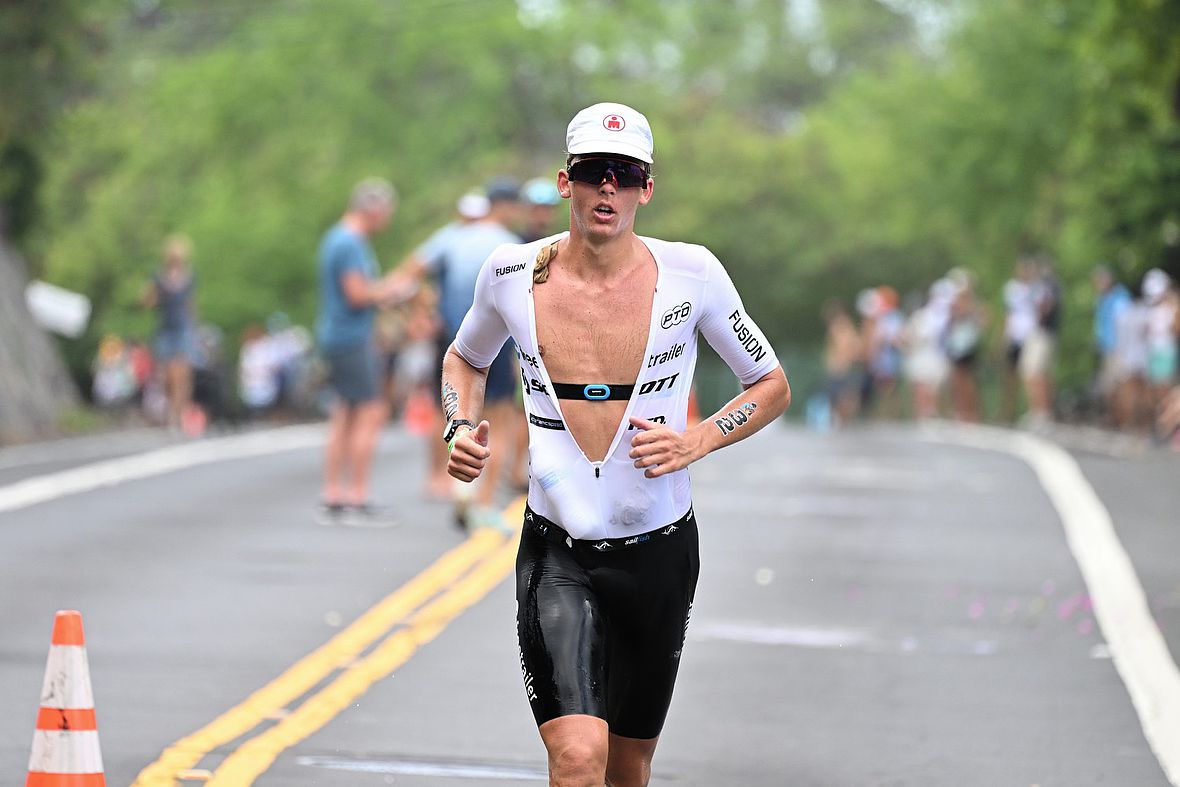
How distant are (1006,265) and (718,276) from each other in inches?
2100

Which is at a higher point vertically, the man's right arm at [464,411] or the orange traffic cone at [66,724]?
the man's right arm at [464,411]

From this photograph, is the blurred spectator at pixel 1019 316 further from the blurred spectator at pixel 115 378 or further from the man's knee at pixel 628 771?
the man's knee at pixel 628 771

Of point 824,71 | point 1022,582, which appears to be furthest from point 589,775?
point 824,71

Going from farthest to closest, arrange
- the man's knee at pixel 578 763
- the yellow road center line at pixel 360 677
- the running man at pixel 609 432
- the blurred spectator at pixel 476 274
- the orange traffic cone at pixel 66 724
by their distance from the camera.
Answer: the blurred spectator at pixel 476 274 → the yellow road center line at pixel 360 677 → the orange traffic cone at pixel 66 724 → the running man at pixel 609 432 → the man's knee at pixel 578 763

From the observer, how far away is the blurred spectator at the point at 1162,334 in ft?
80.0

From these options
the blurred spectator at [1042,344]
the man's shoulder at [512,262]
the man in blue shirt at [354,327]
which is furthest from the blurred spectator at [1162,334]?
the man's shoulder at [512,262]

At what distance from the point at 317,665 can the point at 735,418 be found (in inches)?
166

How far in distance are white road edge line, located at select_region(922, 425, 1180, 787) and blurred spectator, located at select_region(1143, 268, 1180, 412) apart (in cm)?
218

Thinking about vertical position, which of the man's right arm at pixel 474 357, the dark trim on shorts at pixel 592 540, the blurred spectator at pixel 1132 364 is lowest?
the dark trim on shorts at pixel 592 540

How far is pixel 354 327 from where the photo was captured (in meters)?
15.2

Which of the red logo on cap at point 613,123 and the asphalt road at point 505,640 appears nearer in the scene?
the red logo on cap at point 613,123

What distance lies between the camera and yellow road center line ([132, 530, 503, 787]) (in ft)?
26.0

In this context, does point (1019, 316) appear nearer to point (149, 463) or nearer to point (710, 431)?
point (149, 463)

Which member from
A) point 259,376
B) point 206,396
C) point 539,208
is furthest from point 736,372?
point 259,376
